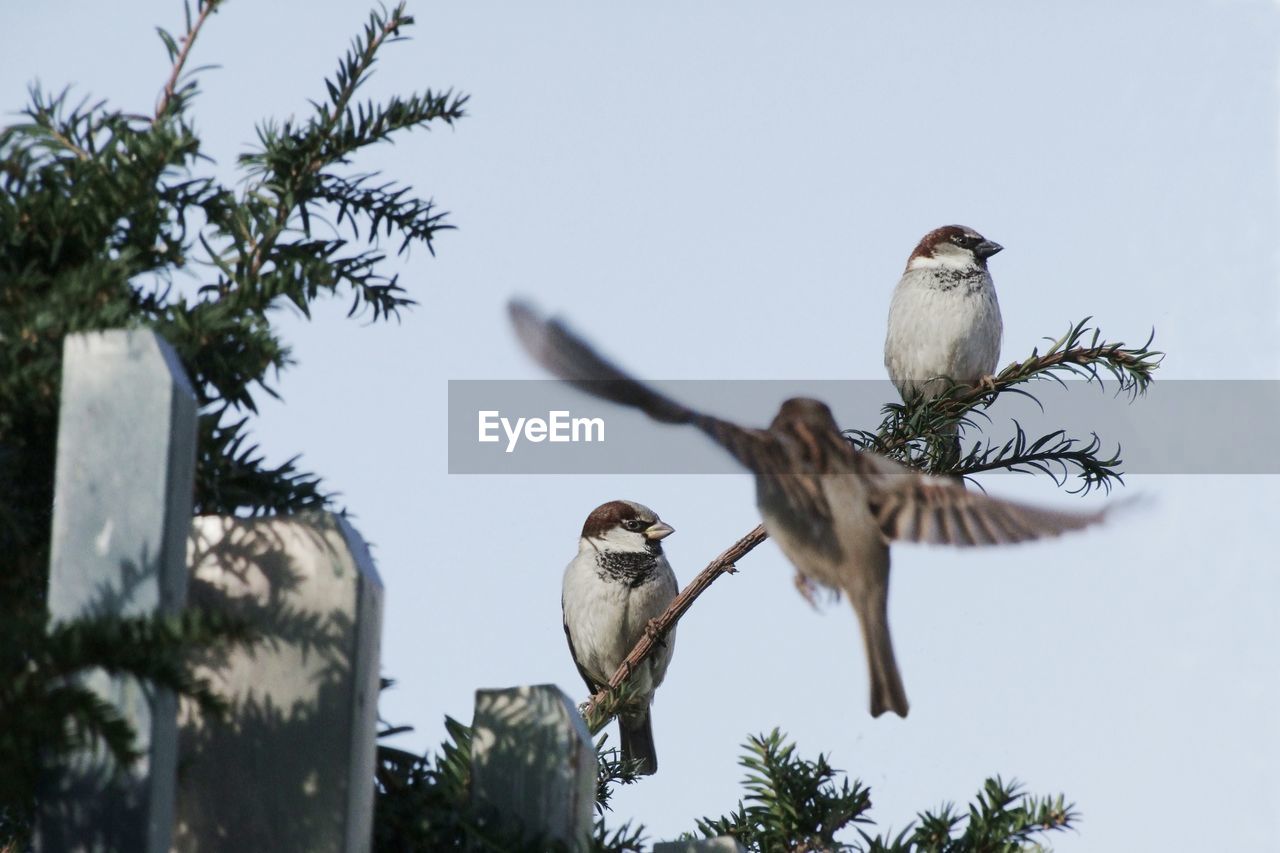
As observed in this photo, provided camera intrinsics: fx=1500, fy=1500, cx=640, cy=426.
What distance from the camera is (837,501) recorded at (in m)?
1.57

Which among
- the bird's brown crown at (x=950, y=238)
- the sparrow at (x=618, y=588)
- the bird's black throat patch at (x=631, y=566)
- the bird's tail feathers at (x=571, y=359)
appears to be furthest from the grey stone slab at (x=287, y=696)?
the bird's brown crown at (x=950, y=238)

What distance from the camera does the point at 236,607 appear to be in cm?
96

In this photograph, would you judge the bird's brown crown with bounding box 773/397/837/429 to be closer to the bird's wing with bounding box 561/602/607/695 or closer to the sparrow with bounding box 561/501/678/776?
the sparrow with bounding box 561/501/678/776

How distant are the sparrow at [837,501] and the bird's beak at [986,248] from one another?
2.41 meters

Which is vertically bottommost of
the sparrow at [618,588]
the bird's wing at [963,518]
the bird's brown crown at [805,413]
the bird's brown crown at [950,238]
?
the bird's wing at [963,518]

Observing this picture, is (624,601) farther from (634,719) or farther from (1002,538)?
(1002,538)

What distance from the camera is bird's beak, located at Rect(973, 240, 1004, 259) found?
395cm

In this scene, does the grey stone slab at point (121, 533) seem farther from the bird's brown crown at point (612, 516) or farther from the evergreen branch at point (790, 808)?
the bird's brown crown at point (612, 516)

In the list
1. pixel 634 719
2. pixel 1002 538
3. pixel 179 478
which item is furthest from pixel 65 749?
pixel 634 719

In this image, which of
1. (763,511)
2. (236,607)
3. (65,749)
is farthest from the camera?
(763,511)

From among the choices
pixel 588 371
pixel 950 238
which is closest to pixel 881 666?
pixel 588 371

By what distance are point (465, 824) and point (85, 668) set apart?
36 centimetres

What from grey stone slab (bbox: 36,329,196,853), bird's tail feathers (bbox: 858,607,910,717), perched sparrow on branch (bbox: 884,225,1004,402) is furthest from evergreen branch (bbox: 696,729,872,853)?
Result: perched sparrow on branch (bbox: 884,225,1004,402)

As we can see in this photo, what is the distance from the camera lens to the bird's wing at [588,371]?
150 centimetres
